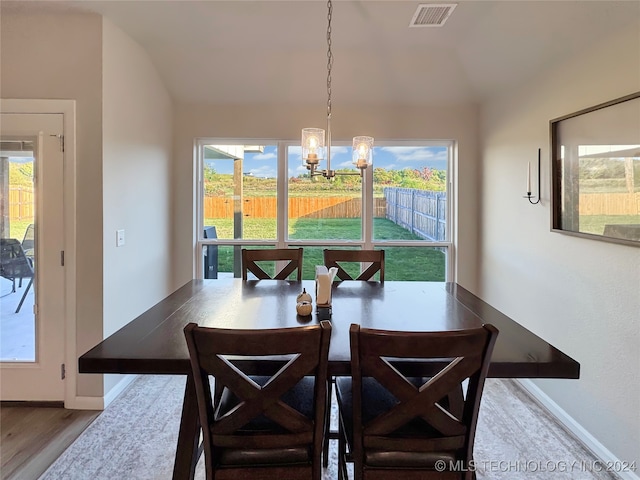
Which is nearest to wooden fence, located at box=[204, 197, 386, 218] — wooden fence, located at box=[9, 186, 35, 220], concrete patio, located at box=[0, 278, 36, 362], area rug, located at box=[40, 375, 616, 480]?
wooden fence, located at box=[9, 186, 35, 220]

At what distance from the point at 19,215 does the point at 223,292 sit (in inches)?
62.1

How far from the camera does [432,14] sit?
2586 millimetres

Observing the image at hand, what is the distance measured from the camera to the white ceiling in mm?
2410

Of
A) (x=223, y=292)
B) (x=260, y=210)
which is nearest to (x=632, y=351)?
(x=223, y=292)

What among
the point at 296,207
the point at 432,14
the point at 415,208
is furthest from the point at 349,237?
the point at 432,14

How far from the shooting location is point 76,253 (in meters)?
2.58

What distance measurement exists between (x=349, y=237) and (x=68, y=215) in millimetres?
2455

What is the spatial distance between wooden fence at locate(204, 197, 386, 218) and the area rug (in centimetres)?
185

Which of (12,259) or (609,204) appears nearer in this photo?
(609,204)

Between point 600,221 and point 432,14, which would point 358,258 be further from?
point 432,14

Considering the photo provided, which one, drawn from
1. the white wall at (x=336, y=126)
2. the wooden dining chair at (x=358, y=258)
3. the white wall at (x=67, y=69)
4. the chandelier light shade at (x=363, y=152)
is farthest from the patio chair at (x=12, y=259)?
the chandelier light shade at (x=363, y=152)

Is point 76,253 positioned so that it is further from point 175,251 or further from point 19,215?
point 175,251

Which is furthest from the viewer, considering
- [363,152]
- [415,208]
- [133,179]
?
[415,208]

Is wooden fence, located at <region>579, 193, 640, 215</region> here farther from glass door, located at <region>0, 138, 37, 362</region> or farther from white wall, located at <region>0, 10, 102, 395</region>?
glass door, located at <region>0, 138, 37, 362</region>
